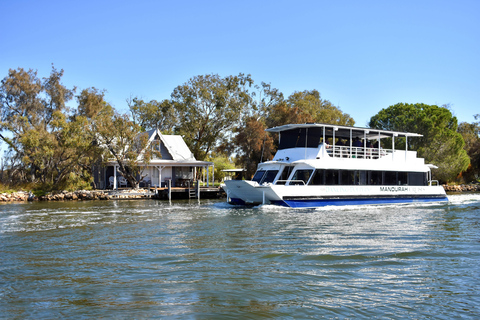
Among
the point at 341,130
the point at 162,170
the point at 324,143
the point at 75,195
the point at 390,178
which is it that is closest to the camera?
the point at 324,143

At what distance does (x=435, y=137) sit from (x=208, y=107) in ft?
85.0

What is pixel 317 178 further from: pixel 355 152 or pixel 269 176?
pixel 355 152

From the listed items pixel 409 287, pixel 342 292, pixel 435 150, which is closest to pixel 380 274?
pixel 409 287

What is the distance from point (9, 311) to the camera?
6.51 metres

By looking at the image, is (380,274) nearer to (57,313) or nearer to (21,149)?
(57,313)

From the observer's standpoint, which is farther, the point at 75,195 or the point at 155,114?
the point at 155,114

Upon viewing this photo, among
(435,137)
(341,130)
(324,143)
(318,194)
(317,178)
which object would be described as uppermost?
(435,137)

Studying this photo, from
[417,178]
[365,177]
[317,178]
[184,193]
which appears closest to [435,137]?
[417,178]

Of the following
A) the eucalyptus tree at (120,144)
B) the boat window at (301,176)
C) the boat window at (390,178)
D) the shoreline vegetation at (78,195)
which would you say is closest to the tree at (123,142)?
the eucalyptus tree at (120,144)

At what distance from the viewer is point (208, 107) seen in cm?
4766

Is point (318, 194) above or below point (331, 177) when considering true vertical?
below

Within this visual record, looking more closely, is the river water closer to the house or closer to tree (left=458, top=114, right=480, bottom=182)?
the house

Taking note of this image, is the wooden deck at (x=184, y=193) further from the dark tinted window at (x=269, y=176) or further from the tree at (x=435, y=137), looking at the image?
the tree at (x=435, y=137)

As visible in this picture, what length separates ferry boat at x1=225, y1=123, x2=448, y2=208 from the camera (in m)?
21.2
